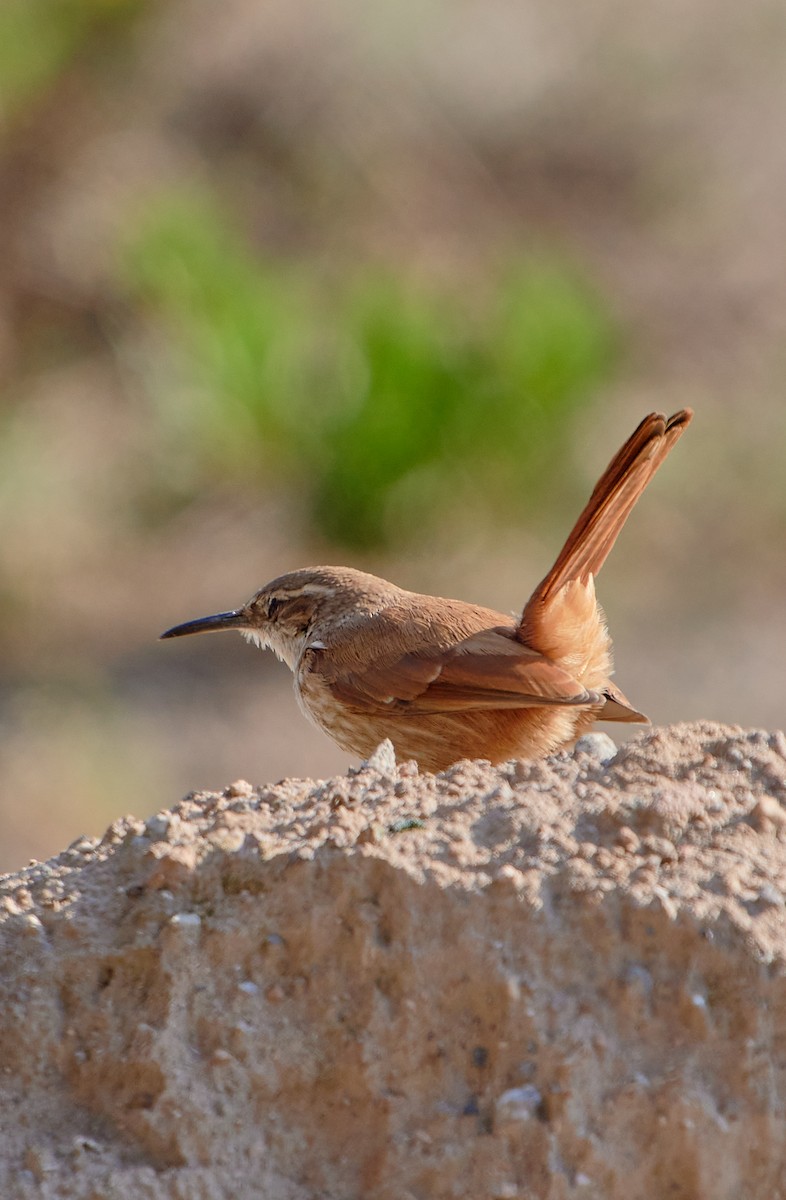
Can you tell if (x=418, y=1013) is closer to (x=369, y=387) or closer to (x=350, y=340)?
(x=369, y=387)

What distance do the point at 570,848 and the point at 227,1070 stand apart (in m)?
0.68

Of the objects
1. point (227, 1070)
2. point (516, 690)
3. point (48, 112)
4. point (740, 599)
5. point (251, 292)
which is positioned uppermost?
point (48, 112)

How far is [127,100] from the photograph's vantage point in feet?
53.9

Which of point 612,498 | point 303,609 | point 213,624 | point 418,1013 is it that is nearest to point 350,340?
point 213,624

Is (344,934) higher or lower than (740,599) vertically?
lower

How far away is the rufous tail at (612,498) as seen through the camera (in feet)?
15.5

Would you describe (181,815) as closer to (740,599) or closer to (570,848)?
(570,848)

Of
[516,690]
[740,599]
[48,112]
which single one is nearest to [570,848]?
[516,690]

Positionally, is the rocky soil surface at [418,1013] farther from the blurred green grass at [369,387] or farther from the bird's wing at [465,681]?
the blurred green grass at [369,387]

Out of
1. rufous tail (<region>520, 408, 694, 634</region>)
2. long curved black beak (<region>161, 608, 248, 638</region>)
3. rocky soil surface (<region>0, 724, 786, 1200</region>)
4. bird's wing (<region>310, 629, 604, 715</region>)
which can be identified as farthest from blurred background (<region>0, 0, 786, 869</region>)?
rocky soil surface (<region>0, 724, 786, 1200</region>)

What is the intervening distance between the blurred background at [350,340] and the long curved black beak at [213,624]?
426cm

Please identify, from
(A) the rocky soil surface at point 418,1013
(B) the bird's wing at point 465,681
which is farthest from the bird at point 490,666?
(A) the rocky soil surface at point 418,1013

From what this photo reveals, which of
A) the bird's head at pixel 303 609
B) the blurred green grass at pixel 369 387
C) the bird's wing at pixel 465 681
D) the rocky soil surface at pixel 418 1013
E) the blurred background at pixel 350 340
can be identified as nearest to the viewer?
the rocky soil surface at pixel 418 1013

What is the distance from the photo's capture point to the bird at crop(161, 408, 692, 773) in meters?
4.73
